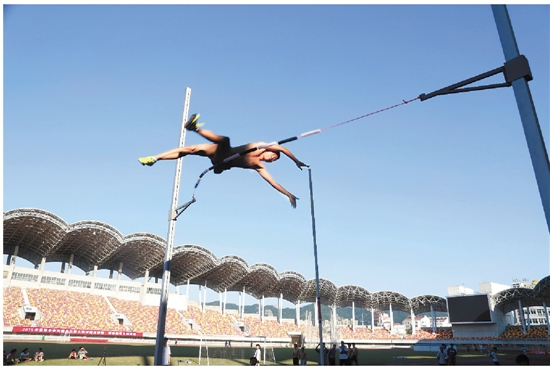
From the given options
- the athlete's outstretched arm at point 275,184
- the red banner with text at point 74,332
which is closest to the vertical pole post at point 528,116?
the athlete's outstretched arm at point 275,184

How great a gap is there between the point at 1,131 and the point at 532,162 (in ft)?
18.9

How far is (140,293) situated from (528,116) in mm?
58293

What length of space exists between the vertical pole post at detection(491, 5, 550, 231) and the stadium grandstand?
108ft

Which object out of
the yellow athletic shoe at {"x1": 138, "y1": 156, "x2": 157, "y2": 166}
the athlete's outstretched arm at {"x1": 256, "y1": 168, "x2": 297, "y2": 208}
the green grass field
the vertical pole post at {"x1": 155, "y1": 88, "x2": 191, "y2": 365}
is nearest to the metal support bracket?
the athlete's outstretched arm at {"x1": 256, "y1": 168, "x2": 297, "y2": 208}

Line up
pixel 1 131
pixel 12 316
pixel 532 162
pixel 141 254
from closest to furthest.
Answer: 1. pixel 532 162
2. pixel 1 131
3. pixel 12 316
4. pixel 141 254

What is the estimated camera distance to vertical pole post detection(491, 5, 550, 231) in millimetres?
3861

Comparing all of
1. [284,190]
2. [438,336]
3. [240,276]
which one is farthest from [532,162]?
[438,336]

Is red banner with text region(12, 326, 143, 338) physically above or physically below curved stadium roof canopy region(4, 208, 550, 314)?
below

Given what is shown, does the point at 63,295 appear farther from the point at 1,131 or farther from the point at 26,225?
the point at 1,131

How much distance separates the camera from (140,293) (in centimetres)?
5597

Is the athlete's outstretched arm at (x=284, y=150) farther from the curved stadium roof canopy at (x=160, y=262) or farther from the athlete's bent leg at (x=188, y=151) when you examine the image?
the curved stadium roof canopy at (x=160, y=262)

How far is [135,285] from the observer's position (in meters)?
55.9

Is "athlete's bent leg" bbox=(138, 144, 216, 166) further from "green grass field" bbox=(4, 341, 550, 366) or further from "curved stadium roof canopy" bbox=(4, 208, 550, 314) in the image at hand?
"curved stadium roof canopy" bbox=(4, 208, 550, 314)

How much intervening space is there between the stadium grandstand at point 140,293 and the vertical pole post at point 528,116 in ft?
108
